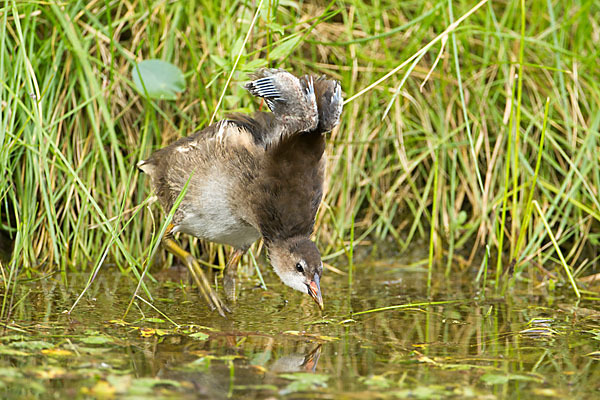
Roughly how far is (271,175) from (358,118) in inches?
76.3

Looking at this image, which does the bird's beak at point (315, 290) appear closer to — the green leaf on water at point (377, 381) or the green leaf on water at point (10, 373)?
the green leaf on water at point (377, 381)

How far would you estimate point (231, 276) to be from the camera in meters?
4.60

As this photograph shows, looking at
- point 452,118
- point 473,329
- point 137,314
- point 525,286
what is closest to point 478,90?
point 452,118

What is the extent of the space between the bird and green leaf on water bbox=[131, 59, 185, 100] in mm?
706

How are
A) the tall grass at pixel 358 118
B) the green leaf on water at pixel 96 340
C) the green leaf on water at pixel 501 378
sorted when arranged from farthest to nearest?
the tall grass at pixel 358 118, the green leaf on water at pixel 96 340, the green leaf on water at pixel 501 378

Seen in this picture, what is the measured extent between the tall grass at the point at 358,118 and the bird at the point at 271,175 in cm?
52

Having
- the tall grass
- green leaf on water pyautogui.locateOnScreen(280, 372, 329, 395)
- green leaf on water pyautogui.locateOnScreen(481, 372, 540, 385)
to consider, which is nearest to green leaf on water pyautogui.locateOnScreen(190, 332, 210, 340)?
green leaf on water pyautogui.locateOnScreen(280, 372, 329, 395)

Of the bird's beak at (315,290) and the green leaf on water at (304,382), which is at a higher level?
the bird's beak at (315,290)

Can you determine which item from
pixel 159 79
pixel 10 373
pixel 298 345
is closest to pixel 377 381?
pixel 298 345

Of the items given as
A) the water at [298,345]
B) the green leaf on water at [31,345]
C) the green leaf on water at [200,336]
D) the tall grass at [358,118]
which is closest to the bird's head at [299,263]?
the water at [298,345]

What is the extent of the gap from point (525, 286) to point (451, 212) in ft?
2.70

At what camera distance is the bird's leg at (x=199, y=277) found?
408 cm

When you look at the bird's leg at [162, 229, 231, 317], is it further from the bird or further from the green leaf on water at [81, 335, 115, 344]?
the green leaf on water at [81, 335, 115, 344]

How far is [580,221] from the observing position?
17.7ft
